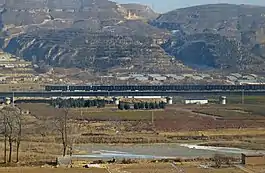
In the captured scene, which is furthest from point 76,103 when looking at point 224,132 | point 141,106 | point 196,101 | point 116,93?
point 224,132

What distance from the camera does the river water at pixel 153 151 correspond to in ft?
97.1

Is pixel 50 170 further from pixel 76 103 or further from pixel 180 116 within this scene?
pixel 76 103

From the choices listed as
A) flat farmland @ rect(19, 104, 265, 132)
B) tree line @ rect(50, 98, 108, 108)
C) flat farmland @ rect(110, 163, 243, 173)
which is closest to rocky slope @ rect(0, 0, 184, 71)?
tree line @ rect(50, 98, 108, 108)

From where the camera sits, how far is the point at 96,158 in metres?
28.4

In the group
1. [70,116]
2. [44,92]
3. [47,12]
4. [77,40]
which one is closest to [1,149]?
[70,116]

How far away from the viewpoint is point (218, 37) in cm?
12619

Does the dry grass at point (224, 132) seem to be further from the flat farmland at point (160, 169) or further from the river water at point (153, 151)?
the flat farmland at point (160, 169)

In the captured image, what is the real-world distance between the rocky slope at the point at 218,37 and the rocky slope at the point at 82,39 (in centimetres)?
557

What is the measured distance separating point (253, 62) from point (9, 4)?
9556 cm

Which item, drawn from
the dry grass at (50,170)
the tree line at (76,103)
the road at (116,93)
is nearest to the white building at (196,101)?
the road at (116,93)

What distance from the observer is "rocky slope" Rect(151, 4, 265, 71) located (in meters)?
116

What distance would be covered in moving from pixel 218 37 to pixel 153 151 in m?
96.7

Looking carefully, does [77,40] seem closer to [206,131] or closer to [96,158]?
[206,131]

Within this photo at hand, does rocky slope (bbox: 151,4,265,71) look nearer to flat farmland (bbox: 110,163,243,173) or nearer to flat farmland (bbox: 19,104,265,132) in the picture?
flat farmland (bbox: 19,104,265,132)
